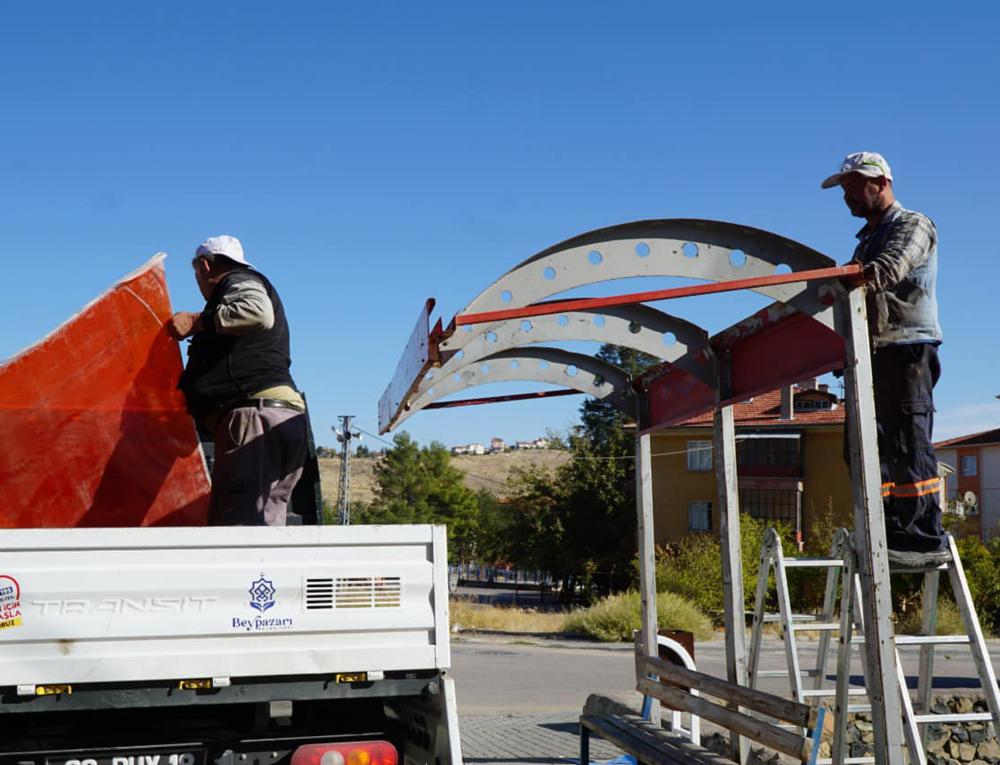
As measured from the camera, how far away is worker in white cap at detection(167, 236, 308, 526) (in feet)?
18.1

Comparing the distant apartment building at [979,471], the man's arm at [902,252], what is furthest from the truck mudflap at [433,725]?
the distant apartment building at [979,471]

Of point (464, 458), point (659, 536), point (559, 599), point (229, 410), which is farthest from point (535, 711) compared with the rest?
point (464, 458)

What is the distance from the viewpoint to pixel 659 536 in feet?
159

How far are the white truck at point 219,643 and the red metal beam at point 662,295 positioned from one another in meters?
1.08

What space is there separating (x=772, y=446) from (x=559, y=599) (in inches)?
568

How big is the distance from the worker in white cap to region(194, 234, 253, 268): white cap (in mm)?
14

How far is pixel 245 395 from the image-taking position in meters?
5.70

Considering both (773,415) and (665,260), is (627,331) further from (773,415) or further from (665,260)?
(773,415)

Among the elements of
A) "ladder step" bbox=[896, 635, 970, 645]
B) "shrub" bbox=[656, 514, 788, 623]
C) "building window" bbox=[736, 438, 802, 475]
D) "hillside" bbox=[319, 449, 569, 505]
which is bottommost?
"shrub" bbox=[656, 514, 788, 623]

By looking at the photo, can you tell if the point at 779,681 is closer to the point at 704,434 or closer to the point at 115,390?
the point at 115,390

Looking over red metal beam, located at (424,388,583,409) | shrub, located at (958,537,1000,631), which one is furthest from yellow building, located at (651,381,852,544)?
red metal beam, located at (424,388,583,409)

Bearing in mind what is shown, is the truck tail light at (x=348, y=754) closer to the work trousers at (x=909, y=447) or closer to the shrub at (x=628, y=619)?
the work trousers at (x=909, y=447)

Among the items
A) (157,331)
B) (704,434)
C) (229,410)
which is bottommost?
(229,410)

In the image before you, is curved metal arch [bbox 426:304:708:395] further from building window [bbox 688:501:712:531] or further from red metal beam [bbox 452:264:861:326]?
building window [bbox 688:501:712:531]
